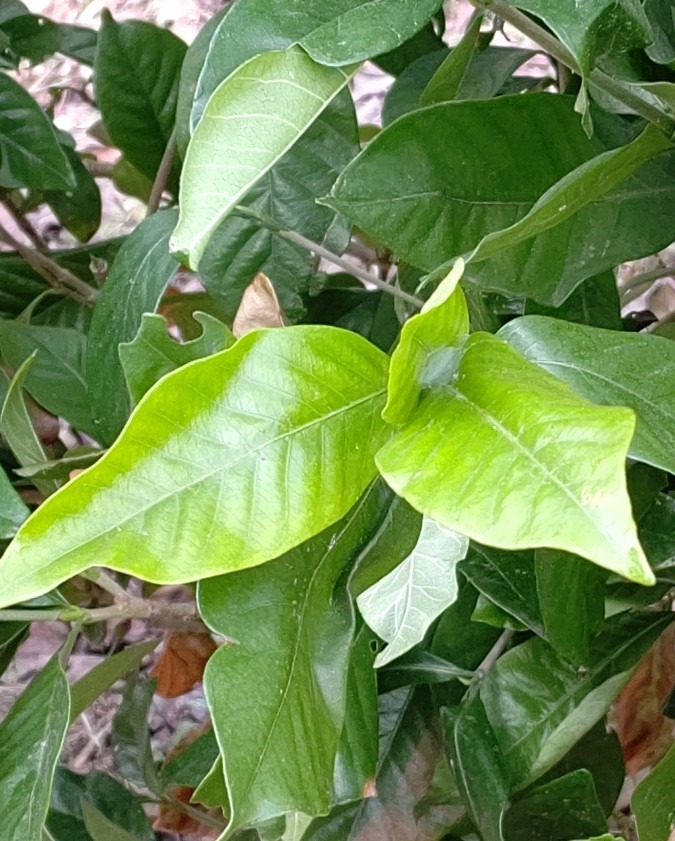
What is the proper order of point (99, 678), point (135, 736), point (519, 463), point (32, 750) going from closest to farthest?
point (519, 463)
point (32, 750)
point (99, 678)
point (135, 736)

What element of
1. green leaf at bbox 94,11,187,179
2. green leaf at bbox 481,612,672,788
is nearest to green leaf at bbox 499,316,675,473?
green leaf at bbox 481,612,672,788

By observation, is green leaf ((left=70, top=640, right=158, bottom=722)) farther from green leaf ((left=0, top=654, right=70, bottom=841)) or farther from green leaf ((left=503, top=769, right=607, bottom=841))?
green leaf ((left=503, top=769, right=607, bottom=841))

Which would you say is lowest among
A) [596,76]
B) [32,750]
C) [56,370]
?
[32,750]

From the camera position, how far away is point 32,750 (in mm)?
622

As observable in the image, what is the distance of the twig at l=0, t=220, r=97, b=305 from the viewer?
3.08 feet

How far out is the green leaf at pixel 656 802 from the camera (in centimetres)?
55

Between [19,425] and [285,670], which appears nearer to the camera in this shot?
[285,670]

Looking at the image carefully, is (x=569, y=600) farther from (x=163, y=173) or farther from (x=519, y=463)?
(x=163, y=173)

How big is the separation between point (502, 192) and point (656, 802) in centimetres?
38

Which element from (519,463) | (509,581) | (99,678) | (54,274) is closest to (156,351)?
(519,463)

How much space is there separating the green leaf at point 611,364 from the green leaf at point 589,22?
0.12 m

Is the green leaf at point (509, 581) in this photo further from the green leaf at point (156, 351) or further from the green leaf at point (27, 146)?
the green leaf at point (27, 146)

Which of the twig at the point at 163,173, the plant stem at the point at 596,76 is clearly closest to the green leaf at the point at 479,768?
the plant stem at the point at 596,76

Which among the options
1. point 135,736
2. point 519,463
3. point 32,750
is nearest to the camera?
point 519,463
